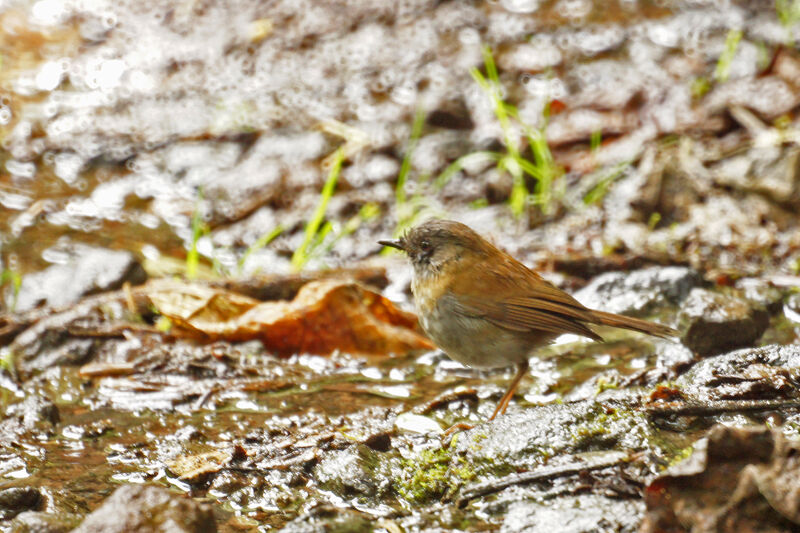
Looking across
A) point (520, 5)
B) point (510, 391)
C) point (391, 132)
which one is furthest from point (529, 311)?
point (520, 5)

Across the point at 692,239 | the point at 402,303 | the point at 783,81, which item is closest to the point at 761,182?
the point at 692,239

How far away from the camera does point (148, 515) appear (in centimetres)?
256

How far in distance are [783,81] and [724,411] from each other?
5.04 m

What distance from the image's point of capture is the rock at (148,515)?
99.9 inches

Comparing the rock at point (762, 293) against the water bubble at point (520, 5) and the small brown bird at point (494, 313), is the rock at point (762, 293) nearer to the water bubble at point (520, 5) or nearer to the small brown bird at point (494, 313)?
the small brown bird at point (494, 313)

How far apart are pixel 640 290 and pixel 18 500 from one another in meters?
3.52

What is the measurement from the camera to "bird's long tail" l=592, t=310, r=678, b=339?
3914mm

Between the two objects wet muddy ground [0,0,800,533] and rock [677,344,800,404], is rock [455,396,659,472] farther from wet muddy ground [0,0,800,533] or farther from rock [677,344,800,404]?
rock [677,344,800,404]

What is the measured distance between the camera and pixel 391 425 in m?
3.74

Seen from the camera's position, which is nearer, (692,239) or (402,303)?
(402,303)

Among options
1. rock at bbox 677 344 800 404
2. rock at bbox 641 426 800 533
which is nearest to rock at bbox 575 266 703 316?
rock at bbox 677 344 800 404

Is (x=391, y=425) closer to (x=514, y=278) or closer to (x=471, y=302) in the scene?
(x=471, y=302)

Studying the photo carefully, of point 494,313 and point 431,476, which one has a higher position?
point 494,313

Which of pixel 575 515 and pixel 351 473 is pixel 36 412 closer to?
pixel 351 473
